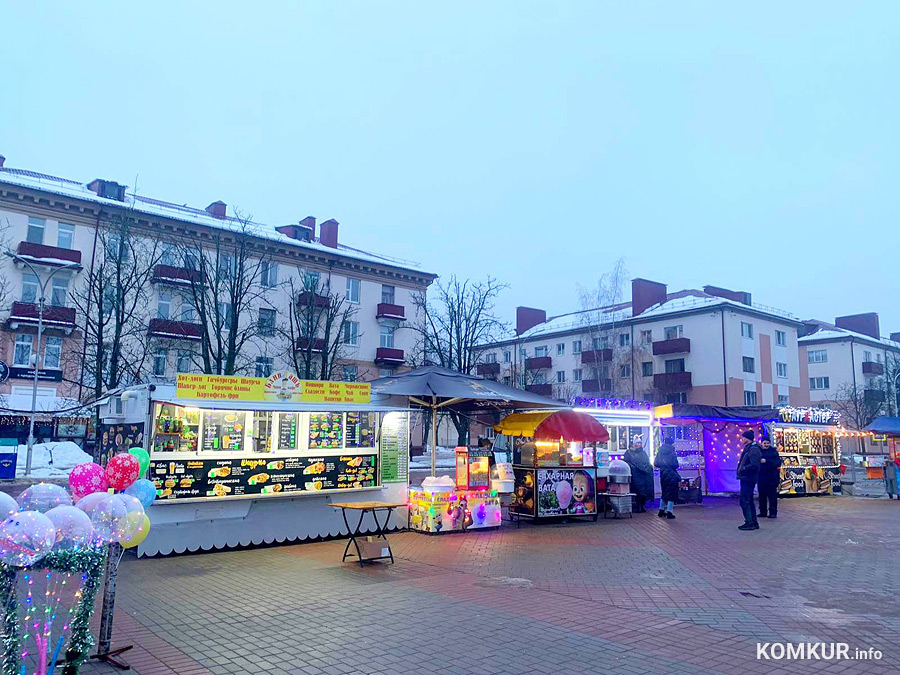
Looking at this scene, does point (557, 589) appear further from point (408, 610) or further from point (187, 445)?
point (187, 445)

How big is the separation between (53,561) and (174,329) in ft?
103

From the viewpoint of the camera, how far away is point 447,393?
12773 mm

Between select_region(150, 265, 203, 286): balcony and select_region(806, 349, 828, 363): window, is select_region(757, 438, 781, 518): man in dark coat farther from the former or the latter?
select_region(806, 349, 828, 363): window

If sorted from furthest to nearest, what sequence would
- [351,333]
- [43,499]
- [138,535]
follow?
1. [351,333]
2. [138,535]
3. [43,499]

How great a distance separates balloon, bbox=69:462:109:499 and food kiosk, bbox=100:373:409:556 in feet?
14.1

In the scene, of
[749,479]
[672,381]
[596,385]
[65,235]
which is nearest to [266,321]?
[65,235]

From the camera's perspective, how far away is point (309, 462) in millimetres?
11648

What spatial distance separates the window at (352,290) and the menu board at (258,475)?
3109 cm

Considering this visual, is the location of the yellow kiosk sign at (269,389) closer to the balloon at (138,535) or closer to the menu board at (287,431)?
the menu board at (287,431)

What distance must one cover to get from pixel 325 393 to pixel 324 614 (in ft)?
18.4

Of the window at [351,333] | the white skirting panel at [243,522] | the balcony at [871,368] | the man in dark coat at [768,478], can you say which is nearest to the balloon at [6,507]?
the white skirting panel at [243,522]

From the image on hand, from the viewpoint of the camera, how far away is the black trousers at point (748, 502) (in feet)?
43.2

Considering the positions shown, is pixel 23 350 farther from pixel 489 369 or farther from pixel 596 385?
pixel 596 385

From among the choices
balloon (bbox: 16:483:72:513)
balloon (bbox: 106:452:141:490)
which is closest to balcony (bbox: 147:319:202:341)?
balloon (bbox: 106:452:141:490)
